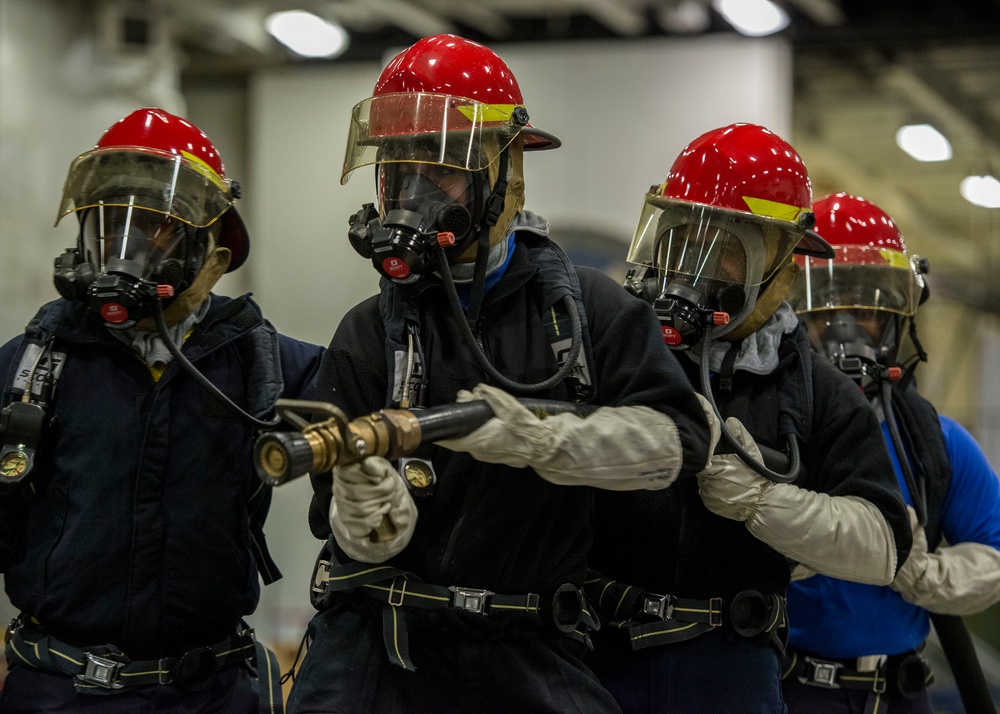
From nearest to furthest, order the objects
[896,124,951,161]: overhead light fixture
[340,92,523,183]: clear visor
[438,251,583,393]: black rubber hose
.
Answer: [438,251,583,393]: black rubber hose
[340,92,523,183]: clear visor
[896,124,951,161]: overhead light fixture

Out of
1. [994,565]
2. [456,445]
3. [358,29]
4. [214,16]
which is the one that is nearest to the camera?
[456,445]

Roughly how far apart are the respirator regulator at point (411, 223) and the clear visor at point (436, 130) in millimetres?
31

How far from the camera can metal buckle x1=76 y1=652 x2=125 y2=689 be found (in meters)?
2.26

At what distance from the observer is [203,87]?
7398 millimetres

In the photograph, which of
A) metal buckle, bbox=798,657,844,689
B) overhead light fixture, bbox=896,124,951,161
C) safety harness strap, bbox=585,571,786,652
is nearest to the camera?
safety harness strap, bbox=585,571,786,652

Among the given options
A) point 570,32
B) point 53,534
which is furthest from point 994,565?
point 570,32

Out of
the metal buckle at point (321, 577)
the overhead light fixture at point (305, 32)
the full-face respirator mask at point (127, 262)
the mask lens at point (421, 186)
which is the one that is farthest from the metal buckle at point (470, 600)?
the overhead light fixture at point (305, 32)

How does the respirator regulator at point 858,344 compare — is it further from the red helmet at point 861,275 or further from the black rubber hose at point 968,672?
the black rubber hose at point 968,672

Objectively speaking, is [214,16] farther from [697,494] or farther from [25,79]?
[697,494]

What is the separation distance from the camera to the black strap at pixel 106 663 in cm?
227

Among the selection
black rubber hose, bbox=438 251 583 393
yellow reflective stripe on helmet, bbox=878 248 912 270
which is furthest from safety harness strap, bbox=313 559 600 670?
yellow reflective stripe on helmet, bbox=878 248 912 270

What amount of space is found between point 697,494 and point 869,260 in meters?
0.95

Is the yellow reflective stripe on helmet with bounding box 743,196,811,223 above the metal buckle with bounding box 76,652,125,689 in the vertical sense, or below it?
above

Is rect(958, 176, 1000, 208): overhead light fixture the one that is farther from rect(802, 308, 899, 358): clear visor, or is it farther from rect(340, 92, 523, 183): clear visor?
rect(340, 92, 523, 183): clear visor
